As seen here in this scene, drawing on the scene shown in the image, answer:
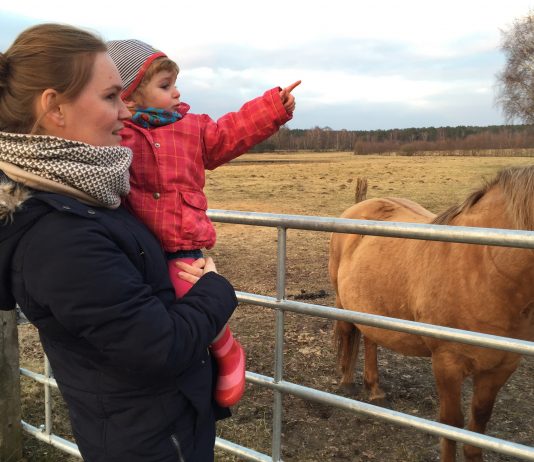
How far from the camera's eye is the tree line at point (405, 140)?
155 feet

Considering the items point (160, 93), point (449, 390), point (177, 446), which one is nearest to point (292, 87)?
point (160, 93)

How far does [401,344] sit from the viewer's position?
349cm

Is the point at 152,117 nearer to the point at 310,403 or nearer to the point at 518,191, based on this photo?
the point at 518,191

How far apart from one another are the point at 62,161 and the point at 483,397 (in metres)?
2.80

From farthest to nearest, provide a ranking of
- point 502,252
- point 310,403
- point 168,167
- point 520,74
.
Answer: point 520,74 → point 310,403 → point 502,252 → point 168,167

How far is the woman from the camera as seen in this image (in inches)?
39.8

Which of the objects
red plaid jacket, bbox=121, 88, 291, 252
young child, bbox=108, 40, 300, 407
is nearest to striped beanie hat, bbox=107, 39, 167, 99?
young child, bbox=108, 40, 300, 407

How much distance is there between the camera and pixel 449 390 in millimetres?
2969

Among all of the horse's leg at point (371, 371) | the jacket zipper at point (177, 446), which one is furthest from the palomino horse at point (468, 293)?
the jacket zipper at point (177, 446)

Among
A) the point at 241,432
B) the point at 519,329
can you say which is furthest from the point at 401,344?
the point at 241,432

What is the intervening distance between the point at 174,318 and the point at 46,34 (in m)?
0.64

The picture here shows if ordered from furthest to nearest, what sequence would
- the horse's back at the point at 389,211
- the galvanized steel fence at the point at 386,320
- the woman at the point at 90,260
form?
the horse's back at the point at 389,211, the galvanized steel fence at the point at 386,320, the woman at the point at 90,260

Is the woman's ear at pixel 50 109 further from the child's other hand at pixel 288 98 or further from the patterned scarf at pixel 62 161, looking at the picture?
the child's other hand at pixel 288 98

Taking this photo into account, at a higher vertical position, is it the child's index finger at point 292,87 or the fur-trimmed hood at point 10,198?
the child's index finger at point 292,87
